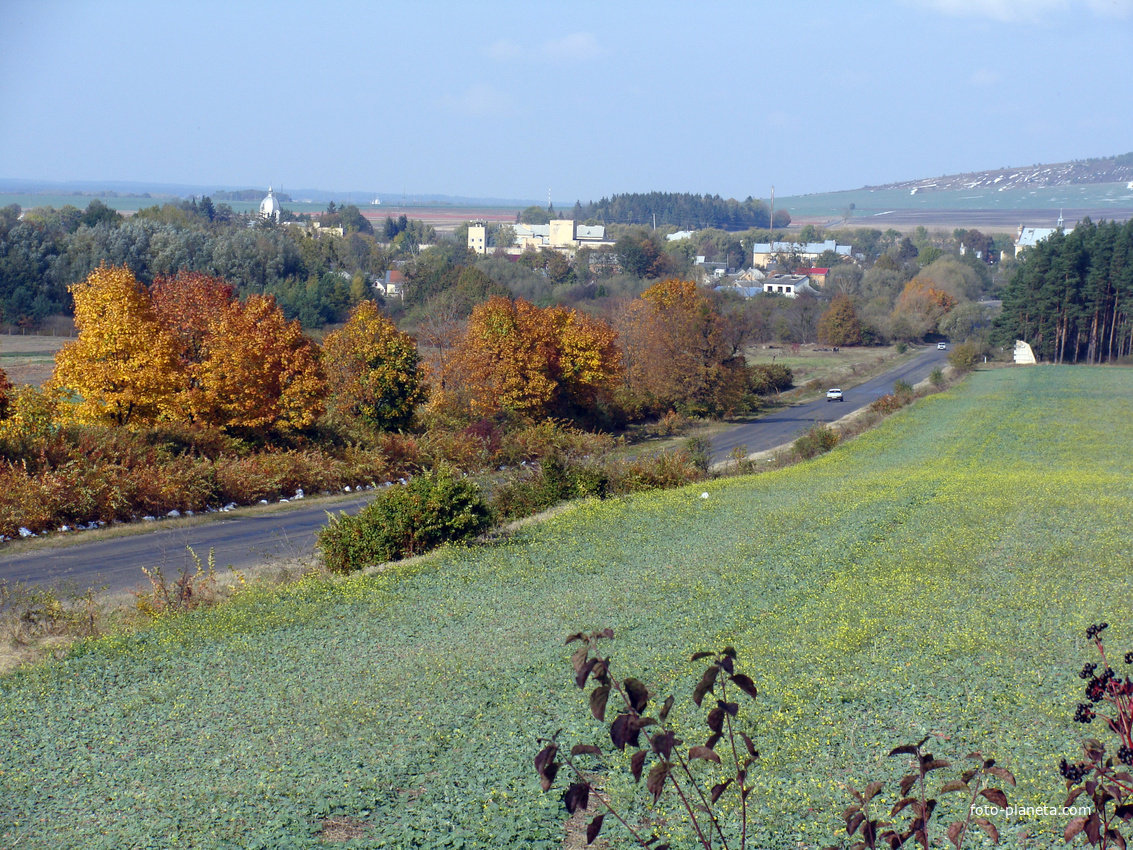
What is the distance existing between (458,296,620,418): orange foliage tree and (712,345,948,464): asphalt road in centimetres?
770

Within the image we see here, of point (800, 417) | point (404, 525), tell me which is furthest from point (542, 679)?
point (800, 417)

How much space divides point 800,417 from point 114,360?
3737 cm

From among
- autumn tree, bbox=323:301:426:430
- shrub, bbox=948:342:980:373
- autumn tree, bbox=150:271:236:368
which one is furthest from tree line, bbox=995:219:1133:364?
autumn tree, bbox=150:271:236:368

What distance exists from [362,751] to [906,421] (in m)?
36.7

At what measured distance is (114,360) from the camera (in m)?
28.0

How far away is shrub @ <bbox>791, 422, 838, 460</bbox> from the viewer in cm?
3047

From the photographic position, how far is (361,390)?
3566 cm

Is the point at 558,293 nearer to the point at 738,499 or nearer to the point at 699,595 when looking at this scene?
the point at 738,499

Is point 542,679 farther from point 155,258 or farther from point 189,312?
point 155,258

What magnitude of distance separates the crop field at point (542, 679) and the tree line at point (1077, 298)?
65.6 meters

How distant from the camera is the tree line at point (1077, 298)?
7019cm

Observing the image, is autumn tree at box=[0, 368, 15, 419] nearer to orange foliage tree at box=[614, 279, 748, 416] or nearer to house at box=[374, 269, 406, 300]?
orange foliage tree at box=[614, 279, 748, 416]

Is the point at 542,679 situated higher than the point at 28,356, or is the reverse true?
the point at 542,679

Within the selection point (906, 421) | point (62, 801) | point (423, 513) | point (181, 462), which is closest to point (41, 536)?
point (181, 462)
